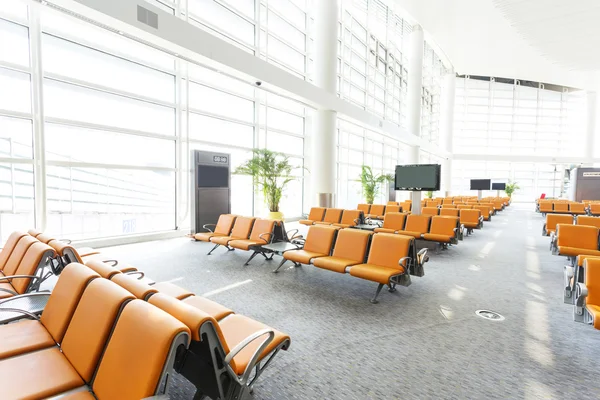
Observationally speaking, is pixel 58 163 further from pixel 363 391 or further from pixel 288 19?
pixel 288 19

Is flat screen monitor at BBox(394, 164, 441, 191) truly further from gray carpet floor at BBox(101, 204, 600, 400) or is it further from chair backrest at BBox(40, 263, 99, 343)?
chair backrest at BBox(40, 263, 99, 343)

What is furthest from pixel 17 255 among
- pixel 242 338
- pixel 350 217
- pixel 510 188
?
pixel 510 188

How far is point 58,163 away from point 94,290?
6.12m

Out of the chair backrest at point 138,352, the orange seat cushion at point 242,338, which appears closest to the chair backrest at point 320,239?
the orange seat cushion at point 242,338

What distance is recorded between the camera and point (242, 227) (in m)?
6.70

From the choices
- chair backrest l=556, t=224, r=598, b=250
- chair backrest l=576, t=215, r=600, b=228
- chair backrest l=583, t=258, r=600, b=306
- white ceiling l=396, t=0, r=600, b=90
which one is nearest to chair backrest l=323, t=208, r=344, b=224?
chair backrest l=556, t=224, r=598, b=250

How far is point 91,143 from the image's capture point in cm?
758

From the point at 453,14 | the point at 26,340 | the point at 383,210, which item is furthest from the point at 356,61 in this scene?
the point at 26,340

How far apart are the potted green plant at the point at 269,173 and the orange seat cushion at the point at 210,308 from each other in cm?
742

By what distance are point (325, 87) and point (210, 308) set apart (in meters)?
10.4

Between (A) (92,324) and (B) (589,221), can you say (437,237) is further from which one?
(A) (92,324)

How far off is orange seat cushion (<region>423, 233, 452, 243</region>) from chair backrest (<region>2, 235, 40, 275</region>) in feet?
22.2

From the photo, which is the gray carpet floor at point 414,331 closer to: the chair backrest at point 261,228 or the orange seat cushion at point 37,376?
the chair backrest at point 261,228

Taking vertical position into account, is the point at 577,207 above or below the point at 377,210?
above
